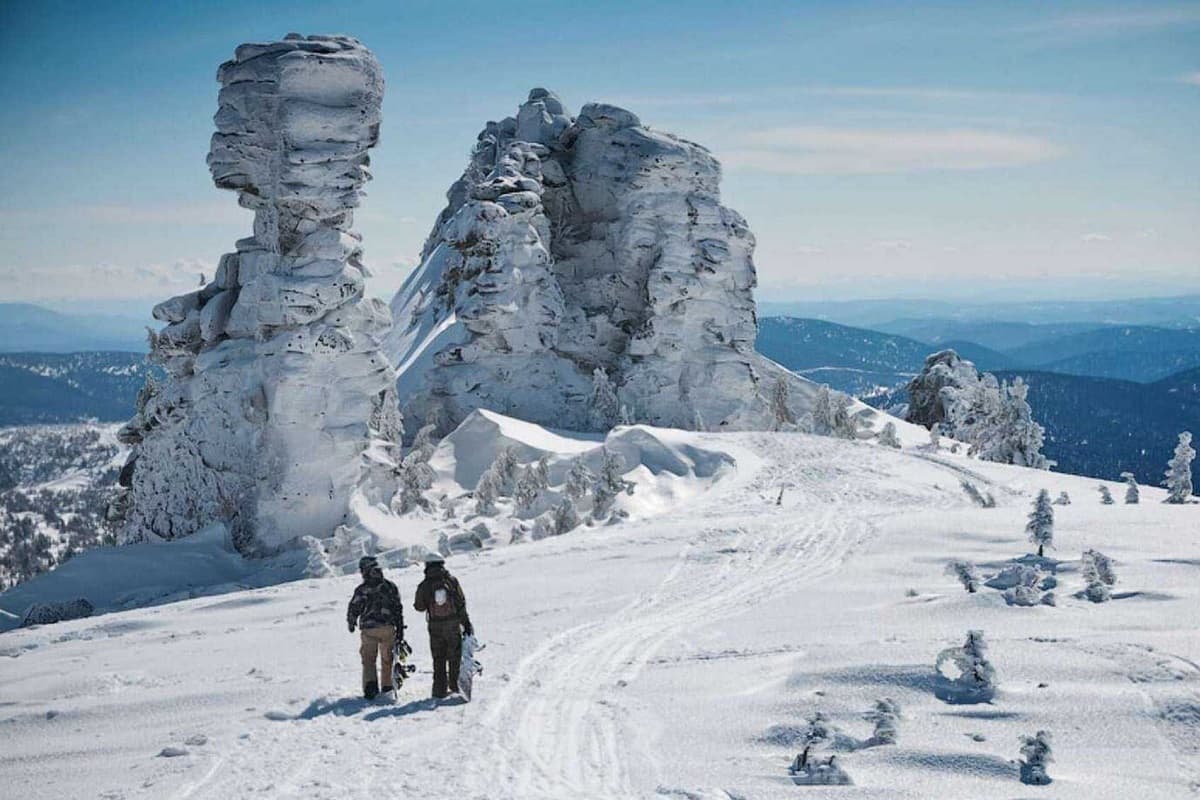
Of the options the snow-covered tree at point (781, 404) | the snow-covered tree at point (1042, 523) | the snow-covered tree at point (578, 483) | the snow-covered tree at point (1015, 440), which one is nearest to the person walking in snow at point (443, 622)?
the snow-covered tree at point (1042, 523)

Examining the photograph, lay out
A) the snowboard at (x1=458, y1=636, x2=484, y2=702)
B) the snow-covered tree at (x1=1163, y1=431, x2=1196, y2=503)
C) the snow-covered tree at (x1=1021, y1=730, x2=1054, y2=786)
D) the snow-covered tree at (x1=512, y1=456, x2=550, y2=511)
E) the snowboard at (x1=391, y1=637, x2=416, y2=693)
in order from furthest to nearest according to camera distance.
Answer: the snow-covered tree at (x1=512, y1=456, x2=550, y2=511)
the snow-covered tree at (x1=1163, y1=431, x2=1196, y2=503)
the snowboard at (x1=391, y1=637, x2=416, y2=693)
the snowboard at (x1=458, y1=636, x2=484, y2=702)
the snow-covered tree at (x1=1021, y1=730, x2=1054, y2=786)

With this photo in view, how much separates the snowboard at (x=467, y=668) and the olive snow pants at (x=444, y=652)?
86 millimetres

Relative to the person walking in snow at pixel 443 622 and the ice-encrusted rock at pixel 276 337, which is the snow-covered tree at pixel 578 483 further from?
the person walking in snow at pixel 443 622

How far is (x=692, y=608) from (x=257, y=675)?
6054mm

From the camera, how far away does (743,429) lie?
4438 centimetres

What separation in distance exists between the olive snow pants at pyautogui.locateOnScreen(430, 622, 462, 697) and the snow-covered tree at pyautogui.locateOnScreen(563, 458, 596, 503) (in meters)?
16.8

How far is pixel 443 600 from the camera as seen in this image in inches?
398

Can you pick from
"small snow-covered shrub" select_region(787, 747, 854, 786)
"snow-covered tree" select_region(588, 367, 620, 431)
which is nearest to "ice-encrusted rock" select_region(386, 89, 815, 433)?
"snow-covered tree" select_region(588, 367, 620, 431)

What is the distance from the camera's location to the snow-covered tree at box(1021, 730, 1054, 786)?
6641 millimetres

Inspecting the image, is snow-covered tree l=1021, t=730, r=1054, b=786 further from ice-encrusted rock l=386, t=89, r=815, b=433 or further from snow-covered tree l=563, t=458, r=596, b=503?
ice-encrusted rock l=386, t=89, r=815, b=433

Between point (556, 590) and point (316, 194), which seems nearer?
point (556, 590)

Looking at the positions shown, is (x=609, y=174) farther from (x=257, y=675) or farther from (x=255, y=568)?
(x=257, y=675)

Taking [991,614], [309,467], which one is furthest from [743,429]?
[991,614]

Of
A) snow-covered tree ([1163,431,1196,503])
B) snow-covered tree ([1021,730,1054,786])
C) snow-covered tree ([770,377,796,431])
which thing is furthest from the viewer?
snow-covered tree ([770,377,796,431])
